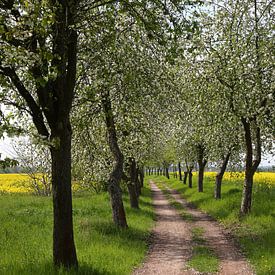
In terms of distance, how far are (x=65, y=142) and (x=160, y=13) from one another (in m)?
4.95

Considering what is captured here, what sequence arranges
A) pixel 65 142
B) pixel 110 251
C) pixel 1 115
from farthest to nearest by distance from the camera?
pixel 110 251, pixel 65 142, pixel 1 115

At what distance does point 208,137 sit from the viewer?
25.7 metres

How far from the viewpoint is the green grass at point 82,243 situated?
1203 cm

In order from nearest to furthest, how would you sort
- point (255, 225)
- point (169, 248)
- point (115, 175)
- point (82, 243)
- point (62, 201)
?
point (62, 201), point (82, 243), point (169, 248), point (115, 175), point (255, 225)

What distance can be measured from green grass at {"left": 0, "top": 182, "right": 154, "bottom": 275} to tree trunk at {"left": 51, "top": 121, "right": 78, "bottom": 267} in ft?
1.60

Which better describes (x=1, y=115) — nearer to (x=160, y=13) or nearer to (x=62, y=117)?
(x=62, y=117)

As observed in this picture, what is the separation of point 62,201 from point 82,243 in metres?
5.00

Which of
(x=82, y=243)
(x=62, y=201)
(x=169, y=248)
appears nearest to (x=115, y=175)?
(x=169, y=248)

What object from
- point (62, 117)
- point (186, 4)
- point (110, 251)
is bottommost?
point (110, 251)

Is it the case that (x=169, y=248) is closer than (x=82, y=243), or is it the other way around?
(x=82, y=243)

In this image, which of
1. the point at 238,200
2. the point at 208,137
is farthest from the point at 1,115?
the point at 238,200

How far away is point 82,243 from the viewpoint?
1555 cm

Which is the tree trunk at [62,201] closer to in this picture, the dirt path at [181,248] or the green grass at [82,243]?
the green grass at [82,243]

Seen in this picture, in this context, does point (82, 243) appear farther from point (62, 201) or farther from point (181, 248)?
point (62, 201)
